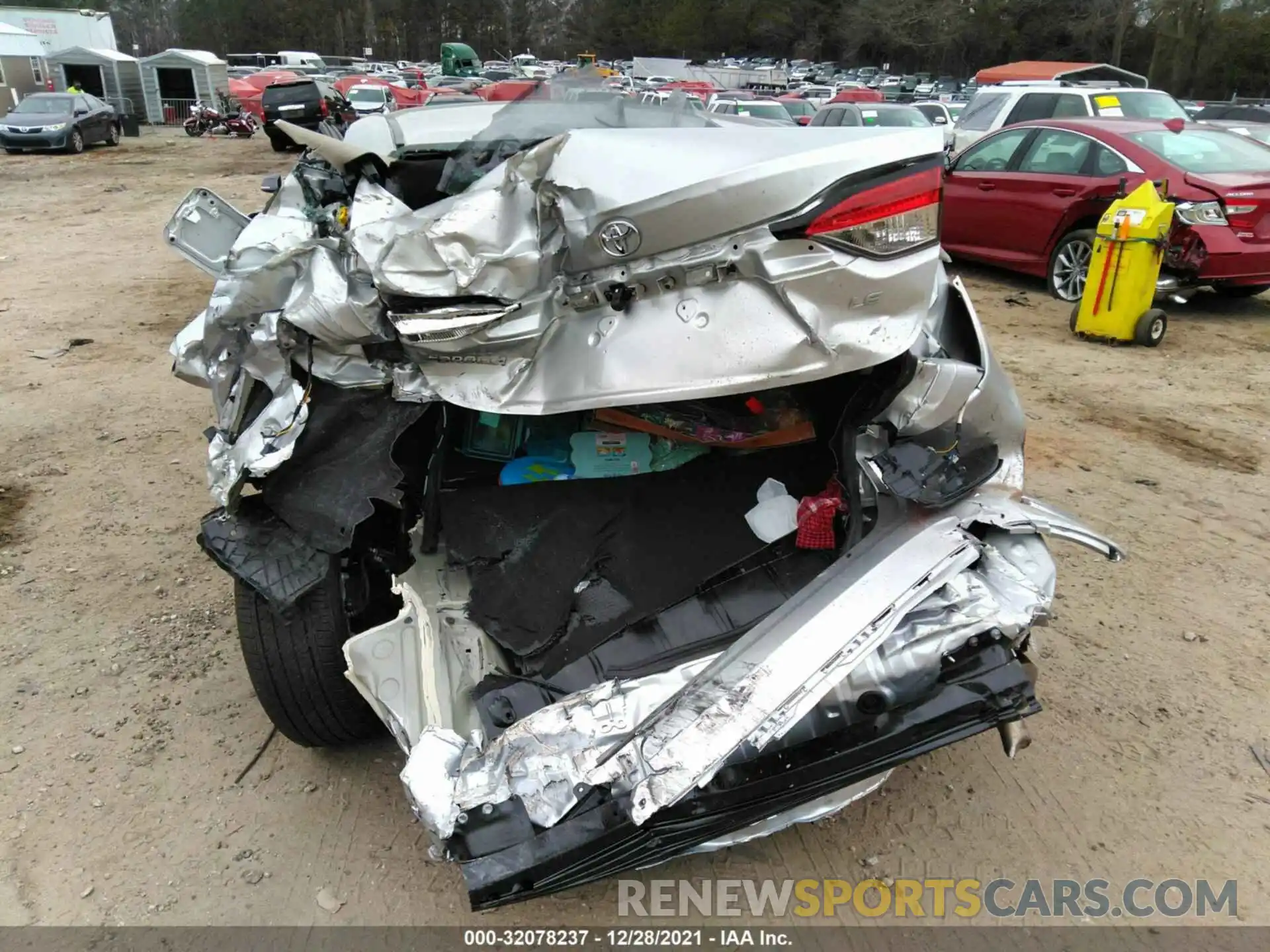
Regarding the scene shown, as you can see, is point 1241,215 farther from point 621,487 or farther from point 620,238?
point 620,238

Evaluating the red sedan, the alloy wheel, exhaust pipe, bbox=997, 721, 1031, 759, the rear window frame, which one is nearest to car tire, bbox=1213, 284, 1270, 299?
the red sedan

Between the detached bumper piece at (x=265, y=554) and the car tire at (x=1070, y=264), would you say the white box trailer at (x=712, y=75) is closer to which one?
the car tire at (x=1070, y=264)

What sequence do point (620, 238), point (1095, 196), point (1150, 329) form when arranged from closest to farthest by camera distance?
point (620, 238) → point (1150, 329) → point (1095, 196)

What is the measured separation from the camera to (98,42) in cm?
3697

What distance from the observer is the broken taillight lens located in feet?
6.14

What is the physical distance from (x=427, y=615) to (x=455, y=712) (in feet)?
0.87

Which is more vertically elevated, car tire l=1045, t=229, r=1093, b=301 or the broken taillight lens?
the broken taillight lens

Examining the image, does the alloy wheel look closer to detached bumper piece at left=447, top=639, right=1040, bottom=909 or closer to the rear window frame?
the rear window frame

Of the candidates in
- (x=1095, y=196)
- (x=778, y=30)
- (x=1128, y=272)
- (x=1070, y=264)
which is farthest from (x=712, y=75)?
(x=778, y=30)

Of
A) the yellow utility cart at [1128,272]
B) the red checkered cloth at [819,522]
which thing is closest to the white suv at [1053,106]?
the yellow utility cart at [1128,272]

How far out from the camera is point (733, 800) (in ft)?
5.65

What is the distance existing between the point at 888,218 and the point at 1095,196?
6392mm

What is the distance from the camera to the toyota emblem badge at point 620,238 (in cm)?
189

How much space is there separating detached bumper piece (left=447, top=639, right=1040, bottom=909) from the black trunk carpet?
661 millimetres
